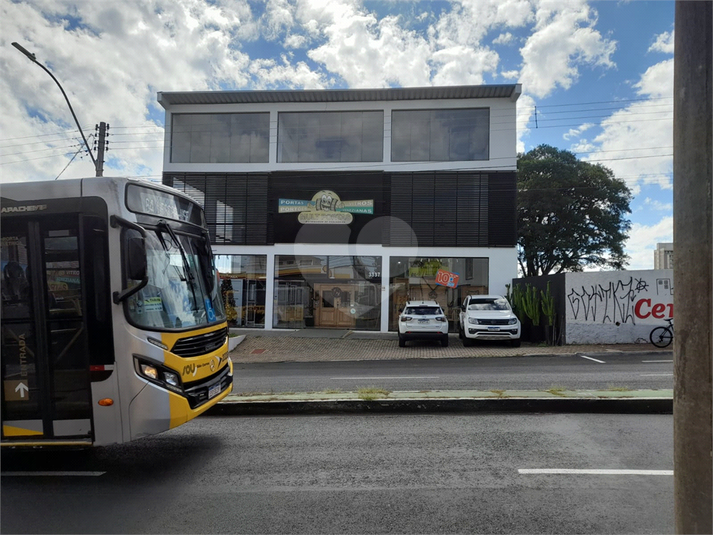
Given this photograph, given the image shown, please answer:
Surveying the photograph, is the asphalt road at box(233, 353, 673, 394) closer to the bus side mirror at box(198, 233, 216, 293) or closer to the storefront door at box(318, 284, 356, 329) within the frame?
the bus side mirror at box(198, 233, 216, 293)

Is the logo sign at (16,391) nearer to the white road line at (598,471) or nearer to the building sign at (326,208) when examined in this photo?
the white road line at (598,471)

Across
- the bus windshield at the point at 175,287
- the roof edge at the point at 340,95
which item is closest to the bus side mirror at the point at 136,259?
the bus windshield at the point at 175,287

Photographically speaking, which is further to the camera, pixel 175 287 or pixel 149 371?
pixel 175 287

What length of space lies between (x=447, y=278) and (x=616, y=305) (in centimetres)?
812

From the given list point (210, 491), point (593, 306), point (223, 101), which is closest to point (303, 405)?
point (210, 491)

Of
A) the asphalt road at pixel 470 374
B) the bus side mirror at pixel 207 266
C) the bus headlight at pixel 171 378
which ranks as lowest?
the asphalt road at pixel 470 374

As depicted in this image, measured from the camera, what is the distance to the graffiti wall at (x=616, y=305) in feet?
53.2

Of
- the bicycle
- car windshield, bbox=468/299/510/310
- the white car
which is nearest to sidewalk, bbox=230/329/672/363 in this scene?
the bicycle

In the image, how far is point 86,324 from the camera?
185 inches

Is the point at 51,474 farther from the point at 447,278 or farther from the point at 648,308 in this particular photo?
the point at 447,278

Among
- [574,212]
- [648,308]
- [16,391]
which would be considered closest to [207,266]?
[16,391]

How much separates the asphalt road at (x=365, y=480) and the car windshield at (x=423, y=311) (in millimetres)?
11859

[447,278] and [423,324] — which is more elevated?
[447,278]

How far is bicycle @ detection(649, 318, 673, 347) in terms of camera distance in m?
15.5
